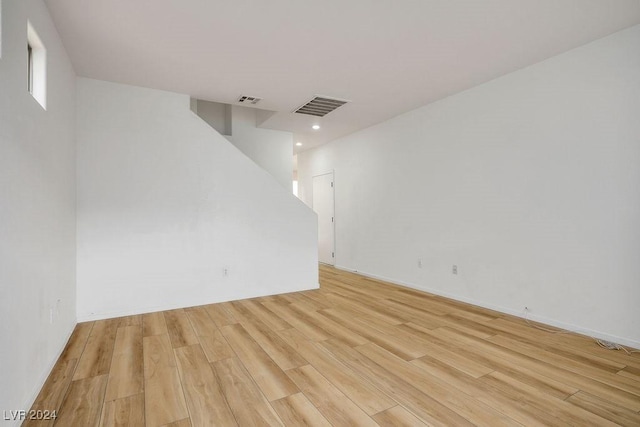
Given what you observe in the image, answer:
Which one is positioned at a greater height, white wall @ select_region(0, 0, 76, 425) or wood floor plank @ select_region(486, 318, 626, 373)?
white wall @ select_region(0, 0, 76, 425)

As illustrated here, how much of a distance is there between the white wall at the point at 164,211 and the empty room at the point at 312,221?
0.09ft

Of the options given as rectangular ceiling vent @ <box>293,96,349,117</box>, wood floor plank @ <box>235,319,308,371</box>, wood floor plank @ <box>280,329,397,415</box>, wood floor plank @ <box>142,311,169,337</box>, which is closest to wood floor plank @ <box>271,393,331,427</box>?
wood floor plank @ <box>280,329,397,415</box>

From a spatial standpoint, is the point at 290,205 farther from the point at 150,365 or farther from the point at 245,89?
the point at 150,365

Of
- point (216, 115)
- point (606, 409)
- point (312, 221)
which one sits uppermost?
point (216, 115)

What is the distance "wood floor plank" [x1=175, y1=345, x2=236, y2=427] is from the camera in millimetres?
1731

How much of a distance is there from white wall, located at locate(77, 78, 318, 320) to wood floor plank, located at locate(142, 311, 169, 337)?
18 centimetres

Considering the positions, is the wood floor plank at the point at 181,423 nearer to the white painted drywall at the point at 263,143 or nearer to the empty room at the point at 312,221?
the empty room at the point at 312,221

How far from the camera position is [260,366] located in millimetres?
2318

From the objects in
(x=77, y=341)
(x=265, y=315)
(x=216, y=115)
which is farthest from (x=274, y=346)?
(x=216, y=115)

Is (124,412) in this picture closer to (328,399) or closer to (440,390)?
(328,399)

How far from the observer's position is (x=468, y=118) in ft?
12.9

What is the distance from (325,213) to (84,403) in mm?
5442

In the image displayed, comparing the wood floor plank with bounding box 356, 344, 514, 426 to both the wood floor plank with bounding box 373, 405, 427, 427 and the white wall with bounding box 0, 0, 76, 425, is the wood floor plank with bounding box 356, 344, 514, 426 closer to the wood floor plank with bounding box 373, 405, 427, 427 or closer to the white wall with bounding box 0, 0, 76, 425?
the wood floor plank with bounding box 373, 405, 427, 427

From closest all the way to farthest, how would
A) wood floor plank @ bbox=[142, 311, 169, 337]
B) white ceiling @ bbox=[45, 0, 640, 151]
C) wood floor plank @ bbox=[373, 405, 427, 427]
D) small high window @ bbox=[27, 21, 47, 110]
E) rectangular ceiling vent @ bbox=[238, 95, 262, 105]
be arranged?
wood floor plank @ bbox=[373, 405, 427, 427] → small high window @ bbox=[27, 21, 47, 110] → white ceiling @ bbox=[45, 0, 640, 151] → wood floor plank @ bbox=[142, 311, 169, 337] → rectangular ceiling vent @ bbox=[238, 95, 262, 105]
